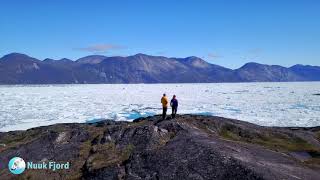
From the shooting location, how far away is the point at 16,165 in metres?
31.0

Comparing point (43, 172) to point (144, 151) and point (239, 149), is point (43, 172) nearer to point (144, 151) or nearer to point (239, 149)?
point (144, 151)

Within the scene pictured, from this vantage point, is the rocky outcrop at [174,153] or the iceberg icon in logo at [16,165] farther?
the iceberg icon in logo at [16,165]

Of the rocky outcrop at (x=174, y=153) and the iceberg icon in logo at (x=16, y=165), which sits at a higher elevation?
the rocky outcrop at (x=174, y=153)

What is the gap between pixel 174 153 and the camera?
85.9 ft

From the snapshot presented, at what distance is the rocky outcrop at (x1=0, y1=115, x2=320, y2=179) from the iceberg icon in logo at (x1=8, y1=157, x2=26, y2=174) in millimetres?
504

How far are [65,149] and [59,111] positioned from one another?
51.3 m

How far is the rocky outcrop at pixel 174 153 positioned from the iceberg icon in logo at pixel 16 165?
50cm

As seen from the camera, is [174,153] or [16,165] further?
[16,165]

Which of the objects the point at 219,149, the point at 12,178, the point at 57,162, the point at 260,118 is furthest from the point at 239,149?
the point at 260,118

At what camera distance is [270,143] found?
120 feet

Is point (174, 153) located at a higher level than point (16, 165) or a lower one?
higher

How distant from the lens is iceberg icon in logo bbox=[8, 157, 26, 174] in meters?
30.3

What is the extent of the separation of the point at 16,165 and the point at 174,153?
13821 mm

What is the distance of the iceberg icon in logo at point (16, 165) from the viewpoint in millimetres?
30288
